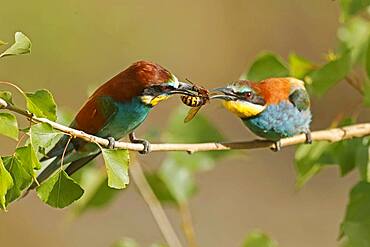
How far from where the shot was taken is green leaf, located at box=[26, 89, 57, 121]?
74 centimetres

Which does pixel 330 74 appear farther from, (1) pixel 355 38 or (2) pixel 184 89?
(2) pixel 184 89

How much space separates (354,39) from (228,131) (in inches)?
81.4

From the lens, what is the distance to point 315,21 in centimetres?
365

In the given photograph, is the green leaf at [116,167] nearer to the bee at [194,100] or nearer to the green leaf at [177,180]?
the bee at [194,100]

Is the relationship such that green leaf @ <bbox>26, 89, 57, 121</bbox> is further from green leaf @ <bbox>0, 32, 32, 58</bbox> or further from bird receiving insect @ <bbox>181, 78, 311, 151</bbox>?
bird receiving insect @ <bbox>181, 78, 311, 151</bbox>

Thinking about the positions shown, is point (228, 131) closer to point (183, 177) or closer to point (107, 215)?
point (107, 215)

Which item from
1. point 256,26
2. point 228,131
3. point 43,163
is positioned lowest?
point 228,131

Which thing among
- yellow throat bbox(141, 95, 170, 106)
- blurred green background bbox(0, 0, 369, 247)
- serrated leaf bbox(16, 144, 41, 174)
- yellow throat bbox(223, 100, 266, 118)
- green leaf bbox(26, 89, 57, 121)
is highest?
green leaf bbox(26, 89, 57, 121)

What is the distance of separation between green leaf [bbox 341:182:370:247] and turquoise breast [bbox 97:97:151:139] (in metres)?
0.25

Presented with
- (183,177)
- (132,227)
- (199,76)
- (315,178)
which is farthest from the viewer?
(199,76)

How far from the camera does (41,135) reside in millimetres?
748

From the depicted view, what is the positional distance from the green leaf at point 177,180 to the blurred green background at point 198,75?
1573 millimetres

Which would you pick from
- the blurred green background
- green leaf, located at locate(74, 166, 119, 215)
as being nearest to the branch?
green leaf, located at locate(74, 166, 119, 215)

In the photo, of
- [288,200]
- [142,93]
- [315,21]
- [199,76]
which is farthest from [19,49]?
[315,21]
